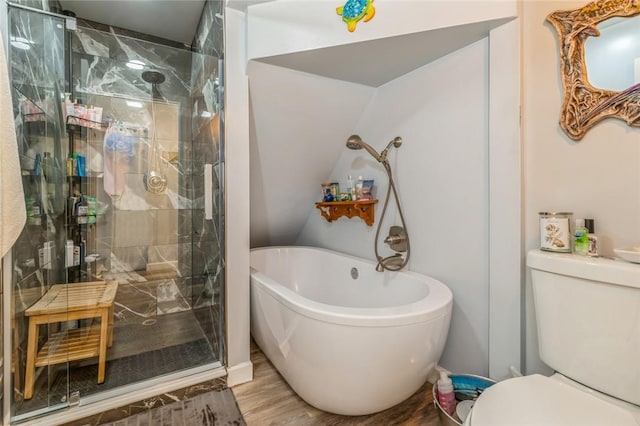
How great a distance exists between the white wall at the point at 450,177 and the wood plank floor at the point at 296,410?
0.33 m

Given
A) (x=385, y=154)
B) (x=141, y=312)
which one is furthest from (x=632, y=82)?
(x=141, y=312)

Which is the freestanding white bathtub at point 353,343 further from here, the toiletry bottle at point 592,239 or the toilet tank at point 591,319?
the toiletry bottle at point 592,239

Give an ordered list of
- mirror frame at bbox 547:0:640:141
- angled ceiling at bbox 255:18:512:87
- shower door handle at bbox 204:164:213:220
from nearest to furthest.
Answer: mirror frame at bbox 547:0:640:141
angled ceiling at bbox 255:18:512:87
shower door handle at bbox 204:164:213:220

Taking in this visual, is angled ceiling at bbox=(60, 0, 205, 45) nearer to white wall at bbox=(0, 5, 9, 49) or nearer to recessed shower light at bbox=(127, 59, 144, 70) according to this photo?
recessed shower light at bbox=(127, 59, 144, 70)

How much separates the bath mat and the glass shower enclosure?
17 centimetres

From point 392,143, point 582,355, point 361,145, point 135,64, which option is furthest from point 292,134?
point 582,355

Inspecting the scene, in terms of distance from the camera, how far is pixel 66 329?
1631 mm

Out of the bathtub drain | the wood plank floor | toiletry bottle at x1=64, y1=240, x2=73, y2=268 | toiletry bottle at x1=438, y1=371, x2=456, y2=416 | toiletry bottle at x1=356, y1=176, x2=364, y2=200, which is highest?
toiletry bottle at x1=356, y1=176, x2=364, y2=200

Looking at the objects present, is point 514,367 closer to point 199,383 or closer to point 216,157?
point 199,383

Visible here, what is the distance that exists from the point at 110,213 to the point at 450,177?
93.0 inches

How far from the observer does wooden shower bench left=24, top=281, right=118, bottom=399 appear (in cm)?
142

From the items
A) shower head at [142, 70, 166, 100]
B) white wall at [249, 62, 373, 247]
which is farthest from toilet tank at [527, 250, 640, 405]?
shower head at [142, 70, 166, 100]

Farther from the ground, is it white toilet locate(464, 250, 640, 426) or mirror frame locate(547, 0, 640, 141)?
mirror frame locate(547, 0, 640, 141)

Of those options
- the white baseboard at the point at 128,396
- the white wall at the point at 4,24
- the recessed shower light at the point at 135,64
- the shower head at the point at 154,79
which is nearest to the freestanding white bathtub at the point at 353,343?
the white baseboard at the point at 128,396
